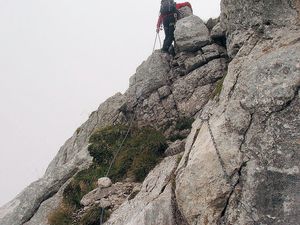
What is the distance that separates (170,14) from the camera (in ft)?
76.3

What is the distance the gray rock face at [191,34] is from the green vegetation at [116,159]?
194 inches

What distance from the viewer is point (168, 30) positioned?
75.2 feet

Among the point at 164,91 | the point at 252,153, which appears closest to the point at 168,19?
the point at 164,91

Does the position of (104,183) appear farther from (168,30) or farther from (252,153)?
(168,30)

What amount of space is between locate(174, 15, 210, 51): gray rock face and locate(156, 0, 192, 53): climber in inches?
34.8

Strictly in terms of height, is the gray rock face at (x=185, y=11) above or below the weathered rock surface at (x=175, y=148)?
above

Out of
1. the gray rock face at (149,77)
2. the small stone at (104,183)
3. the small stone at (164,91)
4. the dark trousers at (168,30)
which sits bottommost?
the small stone at (104,183)

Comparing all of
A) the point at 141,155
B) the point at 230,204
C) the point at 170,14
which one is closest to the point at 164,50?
the point at 170,14

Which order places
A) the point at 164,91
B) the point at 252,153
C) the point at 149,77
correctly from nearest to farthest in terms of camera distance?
the point at 252,153 → the point at 164,91 → the point at 149,77

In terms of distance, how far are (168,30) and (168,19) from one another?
0.68 meters

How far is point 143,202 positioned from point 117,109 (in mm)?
9877

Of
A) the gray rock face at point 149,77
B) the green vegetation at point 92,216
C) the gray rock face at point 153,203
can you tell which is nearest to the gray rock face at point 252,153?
the gray rock face at point 153,203

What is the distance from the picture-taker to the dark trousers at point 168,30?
22.7 m

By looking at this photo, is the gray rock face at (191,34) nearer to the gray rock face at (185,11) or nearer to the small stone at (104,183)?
the gray rock face at (185,11)
